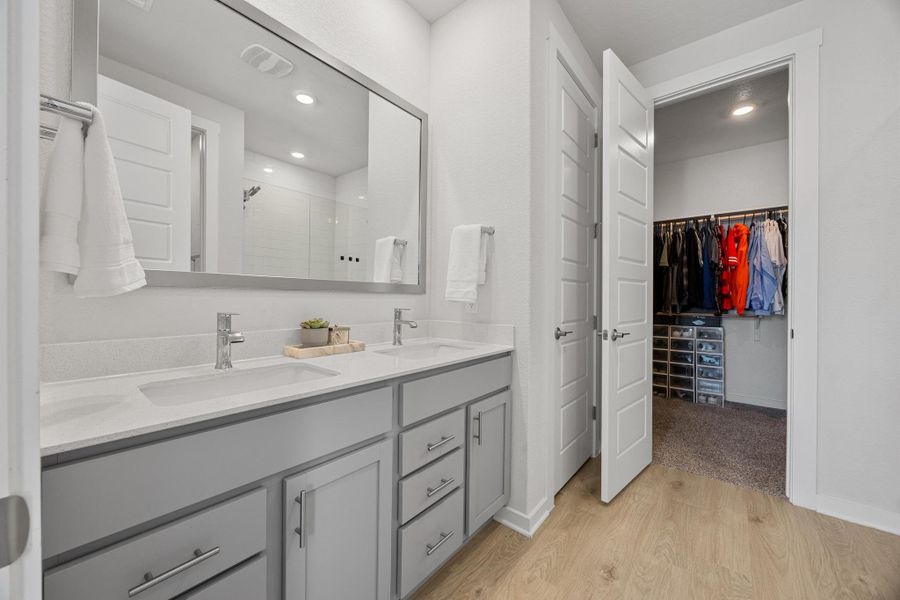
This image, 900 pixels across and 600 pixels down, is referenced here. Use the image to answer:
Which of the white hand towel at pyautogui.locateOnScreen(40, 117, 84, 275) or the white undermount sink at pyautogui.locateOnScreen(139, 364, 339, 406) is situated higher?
the white hand towel at pyautogui.locateOnScreen(40, 117, 84, 275)

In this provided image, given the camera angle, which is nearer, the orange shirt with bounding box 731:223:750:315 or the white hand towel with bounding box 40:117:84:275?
the white hand towel with bounding box 40:117:84:275

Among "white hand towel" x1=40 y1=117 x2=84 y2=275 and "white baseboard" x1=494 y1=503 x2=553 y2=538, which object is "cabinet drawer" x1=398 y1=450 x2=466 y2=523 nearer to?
"white baseboard" x1=494 y1=503 x2=553 y2=538

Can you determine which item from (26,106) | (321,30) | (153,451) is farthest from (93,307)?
(321,30)

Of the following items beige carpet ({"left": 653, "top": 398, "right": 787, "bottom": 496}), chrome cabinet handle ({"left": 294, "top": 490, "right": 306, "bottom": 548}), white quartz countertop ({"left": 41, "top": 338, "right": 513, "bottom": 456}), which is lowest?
beige carpet ({"left": 653, "top": 398, "right": 787, "bottom": 496})

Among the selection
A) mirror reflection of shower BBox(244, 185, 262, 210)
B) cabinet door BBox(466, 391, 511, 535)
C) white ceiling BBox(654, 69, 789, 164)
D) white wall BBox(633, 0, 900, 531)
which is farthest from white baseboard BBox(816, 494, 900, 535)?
mirror reflection of shower BBox(244, 185, 262, 210)

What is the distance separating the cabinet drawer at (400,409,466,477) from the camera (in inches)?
48.6

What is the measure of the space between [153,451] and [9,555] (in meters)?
0.46

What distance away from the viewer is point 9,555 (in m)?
0.31

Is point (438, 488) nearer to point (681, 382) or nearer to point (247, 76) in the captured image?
point (247, 76)

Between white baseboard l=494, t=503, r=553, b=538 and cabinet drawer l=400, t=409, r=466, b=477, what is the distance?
581 mm

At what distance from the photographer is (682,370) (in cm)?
401

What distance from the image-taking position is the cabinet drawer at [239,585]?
788mm

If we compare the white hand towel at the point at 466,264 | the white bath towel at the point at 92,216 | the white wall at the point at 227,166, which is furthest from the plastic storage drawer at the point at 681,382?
the white bath towel at the point at 92,216

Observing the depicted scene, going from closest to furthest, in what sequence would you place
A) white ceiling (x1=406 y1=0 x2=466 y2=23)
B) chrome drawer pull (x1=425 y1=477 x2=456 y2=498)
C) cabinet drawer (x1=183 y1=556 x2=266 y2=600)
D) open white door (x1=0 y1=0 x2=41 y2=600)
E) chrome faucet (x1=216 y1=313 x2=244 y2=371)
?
open white door (x1=0 y1=0 x2=41 y2=600)
cabinet drawer (x1=183 y1=556 x2=266 y2=600)
chrome faucet (x1=216 y1=313 x2=244 y2=371)
chrome drawer pull (x1=425 y1=477 x2=456 y2=498)
white ceiling (x1=406 y1=0 x2=466 y2=23)
